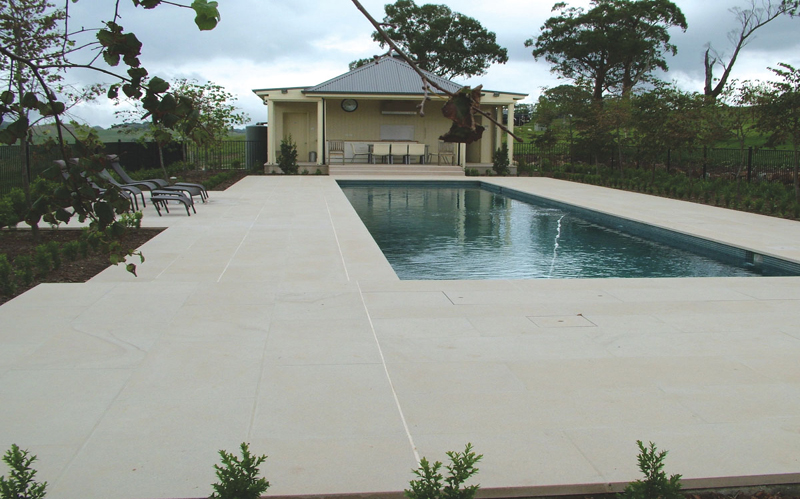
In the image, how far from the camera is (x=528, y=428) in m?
3.26

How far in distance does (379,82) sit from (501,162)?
209 inches

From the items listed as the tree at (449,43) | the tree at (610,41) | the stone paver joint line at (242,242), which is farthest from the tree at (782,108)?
the tree at (449,43)

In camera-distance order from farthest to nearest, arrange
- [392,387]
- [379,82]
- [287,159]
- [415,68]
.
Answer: [379,82], [287,159], [392,387], [415,68]

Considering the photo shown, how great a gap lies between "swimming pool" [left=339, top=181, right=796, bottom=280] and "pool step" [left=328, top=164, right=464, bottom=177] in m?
7.77

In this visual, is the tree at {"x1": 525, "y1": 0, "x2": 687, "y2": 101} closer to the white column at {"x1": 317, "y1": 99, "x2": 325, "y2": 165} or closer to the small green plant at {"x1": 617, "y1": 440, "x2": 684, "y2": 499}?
the white column at {"x1": 317, "y1": 99, "x2": 325, "y2": 165}

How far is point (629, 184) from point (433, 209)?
686cm

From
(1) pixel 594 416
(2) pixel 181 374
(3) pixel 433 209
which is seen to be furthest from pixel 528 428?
(3) pixel 433 209

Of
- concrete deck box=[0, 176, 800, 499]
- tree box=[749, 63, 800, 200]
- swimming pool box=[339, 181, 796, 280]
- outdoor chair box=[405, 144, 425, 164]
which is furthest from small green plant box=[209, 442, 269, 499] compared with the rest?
outdoor chair box=[405, 144, 425, 164]

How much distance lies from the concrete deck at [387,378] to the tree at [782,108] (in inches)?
293

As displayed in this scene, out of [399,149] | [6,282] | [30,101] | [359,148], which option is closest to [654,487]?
Result: [30,101]

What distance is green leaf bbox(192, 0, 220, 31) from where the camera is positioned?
181cm

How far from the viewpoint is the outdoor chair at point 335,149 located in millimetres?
24922

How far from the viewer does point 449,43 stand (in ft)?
144

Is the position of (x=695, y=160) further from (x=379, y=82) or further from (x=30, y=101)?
(x=30, y=101)
